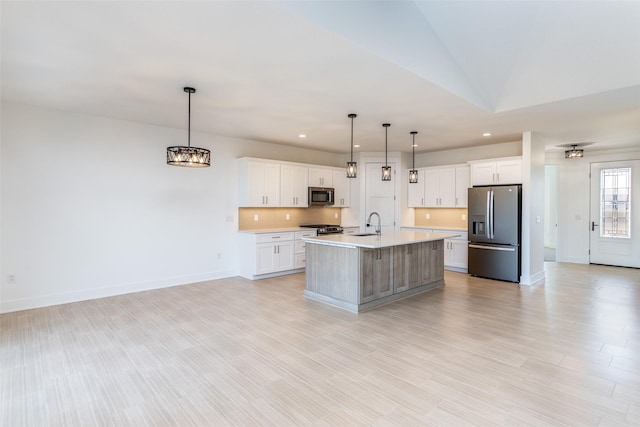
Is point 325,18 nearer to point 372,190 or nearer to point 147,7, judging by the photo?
point 147,7

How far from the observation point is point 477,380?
2.64 m

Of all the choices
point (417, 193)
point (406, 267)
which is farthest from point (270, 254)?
point (417, 193)

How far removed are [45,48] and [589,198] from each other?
400 inches

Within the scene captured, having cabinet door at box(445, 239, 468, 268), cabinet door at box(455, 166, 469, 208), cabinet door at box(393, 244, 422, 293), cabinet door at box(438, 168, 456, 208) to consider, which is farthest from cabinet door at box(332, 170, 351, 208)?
cabinet door at box(393, 244, 422, 293)

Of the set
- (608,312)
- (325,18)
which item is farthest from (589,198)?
(325,18)

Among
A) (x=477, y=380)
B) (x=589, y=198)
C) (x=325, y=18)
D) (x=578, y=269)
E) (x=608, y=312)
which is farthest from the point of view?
(x=589, y=198)

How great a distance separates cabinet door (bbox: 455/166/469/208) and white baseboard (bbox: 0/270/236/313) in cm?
515

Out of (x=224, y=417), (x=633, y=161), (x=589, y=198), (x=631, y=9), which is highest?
(x=631, y=9)

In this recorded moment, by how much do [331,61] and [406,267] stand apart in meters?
3.22

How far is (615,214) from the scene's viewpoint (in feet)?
25.0

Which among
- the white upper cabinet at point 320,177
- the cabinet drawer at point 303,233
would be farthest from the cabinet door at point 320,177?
the cabinet drawer at point 303,233

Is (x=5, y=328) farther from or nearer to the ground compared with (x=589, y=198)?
nearer to the ground

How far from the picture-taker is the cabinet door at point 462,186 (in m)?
7.08

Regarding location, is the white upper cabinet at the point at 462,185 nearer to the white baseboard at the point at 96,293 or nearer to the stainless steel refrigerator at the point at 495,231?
the stainless steel refrigerator at the point at 495,231
